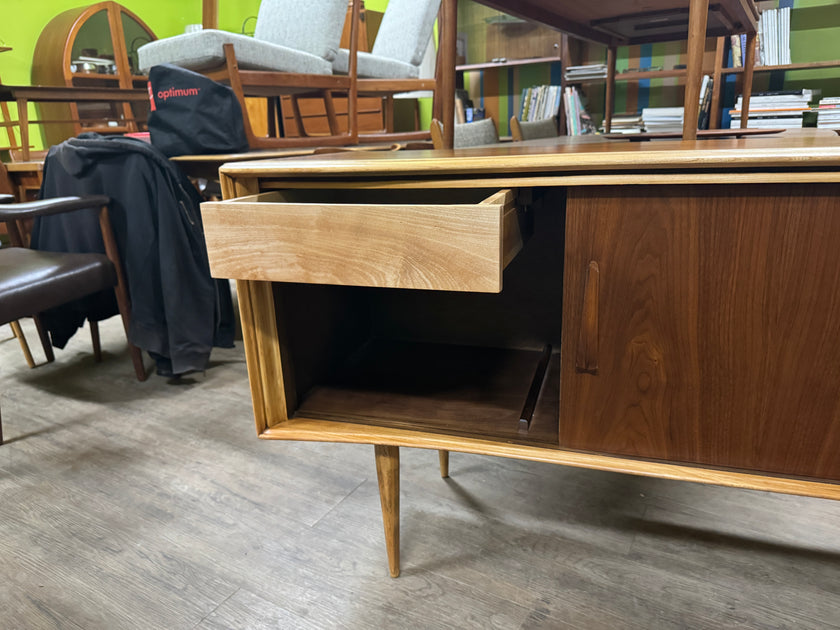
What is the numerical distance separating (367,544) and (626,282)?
64cm

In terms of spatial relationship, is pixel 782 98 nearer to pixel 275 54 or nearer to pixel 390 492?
pixel 275 54

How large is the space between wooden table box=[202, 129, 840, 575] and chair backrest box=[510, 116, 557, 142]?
1709 mm

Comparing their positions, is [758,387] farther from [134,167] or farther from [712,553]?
[134,167]

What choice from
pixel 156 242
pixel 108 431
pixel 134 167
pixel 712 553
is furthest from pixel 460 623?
pixel 134 167

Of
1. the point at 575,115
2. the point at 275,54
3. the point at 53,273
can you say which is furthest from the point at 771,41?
the point at 53,273

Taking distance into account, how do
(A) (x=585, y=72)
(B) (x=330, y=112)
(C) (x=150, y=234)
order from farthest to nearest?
(A) (x=585, y=72)
(B) (x=330, y=112)
(C) (x=150, y=234)

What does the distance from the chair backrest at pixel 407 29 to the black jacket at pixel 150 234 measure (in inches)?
68.9

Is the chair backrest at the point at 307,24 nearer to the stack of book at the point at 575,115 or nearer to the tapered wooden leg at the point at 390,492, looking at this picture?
the stack of book at the point at 575,115

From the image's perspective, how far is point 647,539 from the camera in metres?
0.97

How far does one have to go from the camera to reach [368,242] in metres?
0.63

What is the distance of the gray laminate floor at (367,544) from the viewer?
838mm

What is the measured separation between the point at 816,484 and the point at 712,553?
1.19 ft

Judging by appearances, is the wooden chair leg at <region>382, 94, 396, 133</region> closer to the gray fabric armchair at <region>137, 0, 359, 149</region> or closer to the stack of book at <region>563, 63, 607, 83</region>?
the gray fabric armchair at <region>137, 0, 359, 149</region>

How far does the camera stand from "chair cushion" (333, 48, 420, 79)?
102 inches
